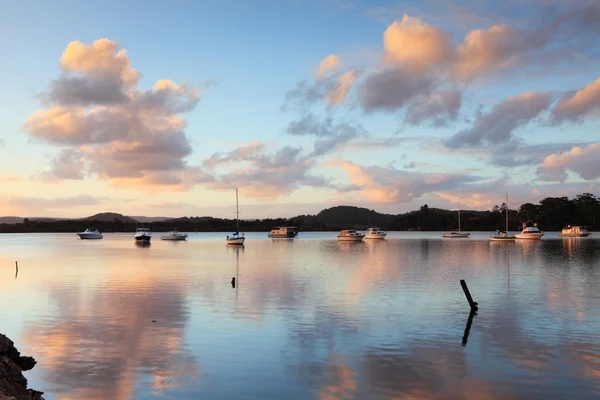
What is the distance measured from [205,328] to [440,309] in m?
16.6

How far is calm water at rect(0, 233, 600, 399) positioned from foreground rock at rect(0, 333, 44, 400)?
2.08 feet

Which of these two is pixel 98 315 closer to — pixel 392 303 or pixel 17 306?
pixel 17 306

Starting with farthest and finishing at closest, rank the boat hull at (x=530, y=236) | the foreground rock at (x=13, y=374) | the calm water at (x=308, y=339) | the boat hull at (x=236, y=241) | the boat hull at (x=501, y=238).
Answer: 1. the boat hull at (x=501, y=238)
2. the boat hull at (x=530, y=236)
3. the boat hull at (x=236, y=241)
4. the calm water at (x=308, y=339)
5. the foreground rock at (x=13, y=374)

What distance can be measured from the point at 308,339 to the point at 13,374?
13813mm

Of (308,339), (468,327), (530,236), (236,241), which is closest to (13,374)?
(308,339)

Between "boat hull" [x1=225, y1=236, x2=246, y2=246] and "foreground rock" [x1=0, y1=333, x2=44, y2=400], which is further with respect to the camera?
"boat hull" [x1=225, y1=236, x2=246, y2=246]

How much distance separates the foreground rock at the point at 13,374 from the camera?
59.4ft

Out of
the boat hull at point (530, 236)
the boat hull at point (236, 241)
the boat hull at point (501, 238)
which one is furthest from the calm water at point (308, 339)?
the boat hull at point (501, 238)

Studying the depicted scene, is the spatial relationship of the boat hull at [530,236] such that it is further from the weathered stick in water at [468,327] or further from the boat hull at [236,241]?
the weathered stick in water at [468,327]

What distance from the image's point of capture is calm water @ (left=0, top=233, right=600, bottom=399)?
20.8m

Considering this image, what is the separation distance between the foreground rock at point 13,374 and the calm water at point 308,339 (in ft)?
2.08

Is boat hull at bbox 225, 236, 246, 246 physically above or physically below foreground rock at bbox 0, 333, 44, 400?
above

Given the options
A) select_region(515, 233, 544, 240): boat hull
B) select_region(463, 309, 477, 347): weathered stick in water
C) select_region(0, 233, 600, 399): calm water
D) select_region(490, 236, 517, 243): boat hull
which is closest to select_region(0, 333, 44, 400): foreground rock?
select_region(0, 233, 600, 399): calm water

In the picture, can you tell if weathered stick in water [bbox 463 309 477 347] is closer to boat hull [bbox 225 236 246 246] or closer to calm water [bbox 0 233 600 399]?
calm water [bbox 0 233 600 399]
